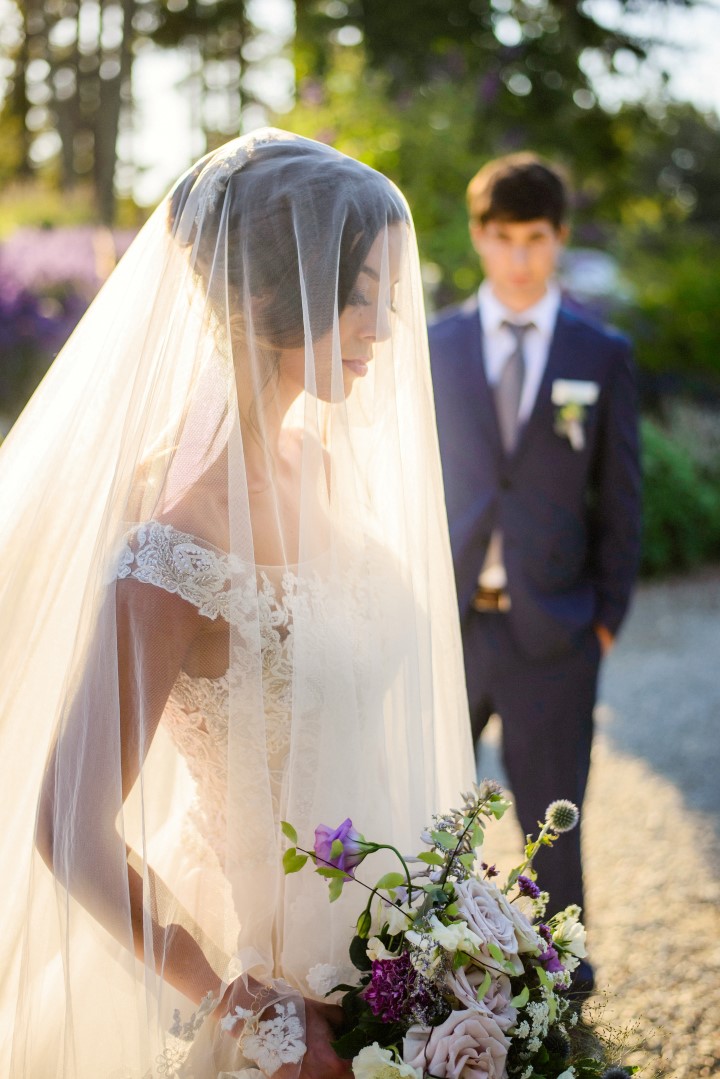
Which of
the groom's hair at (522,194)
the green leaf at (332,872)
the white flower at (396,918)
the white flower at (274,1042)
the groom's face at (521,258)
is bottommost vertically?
the white flower at (274,1042)

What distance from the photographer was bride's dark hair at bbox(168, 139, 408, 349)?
1.63 m

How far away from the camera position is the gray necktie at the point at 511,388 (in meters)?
3.33

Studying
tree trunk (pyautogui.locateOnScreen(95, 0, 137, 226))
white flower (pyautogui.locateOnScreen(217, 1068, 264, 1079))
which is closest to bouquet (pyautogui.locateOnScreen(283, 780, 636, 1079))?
white flower (pyautogui.locateOnScreen(217, 1068, 264, 1079))

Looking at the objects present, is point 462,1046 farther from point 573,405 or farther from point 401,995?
point 573,405

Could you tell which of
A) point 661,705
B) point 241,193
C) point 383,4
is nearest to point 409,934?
point 241,193

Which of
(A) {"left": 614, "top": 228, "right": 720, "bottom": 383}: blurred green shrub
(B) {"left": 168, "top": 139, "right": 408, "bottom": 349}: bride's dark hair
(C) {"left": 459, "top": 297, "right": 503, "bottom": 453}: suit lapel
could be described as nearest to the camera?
(B) {"left": 168, "top": 139, "right": 408, "bottom": 349}: bride's dark hair

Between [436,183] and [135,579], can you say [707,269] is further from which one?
[135,579]

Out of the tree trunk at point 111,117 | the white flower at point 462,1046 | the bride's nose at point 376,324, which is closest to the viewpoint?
the white flower at point 462,1046

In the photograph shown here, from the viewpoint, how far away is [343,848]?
1389mm

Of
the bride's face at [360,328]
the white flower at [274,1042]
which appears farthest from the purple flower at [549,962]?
A: the bride's face at [360,328]

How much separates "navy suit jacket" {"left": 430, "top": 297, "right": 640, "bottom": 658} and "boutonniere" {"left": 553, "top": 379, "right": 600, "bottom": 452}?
18mm

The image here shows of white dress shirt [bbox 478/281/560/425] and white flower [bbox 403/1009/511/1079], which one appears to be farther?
white dress shirt [bbox 478/281/560/425]

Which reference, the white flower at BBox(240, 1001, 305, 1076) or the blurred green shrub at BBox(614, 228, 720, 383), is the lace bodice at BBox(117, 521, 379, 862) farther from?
the blurred green shrub at BBox(614, 228, 720, 383)

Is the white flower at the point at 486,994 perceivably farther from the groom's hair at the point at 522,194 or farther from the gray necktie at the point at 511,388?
the groom's hair at the point at 522,194
